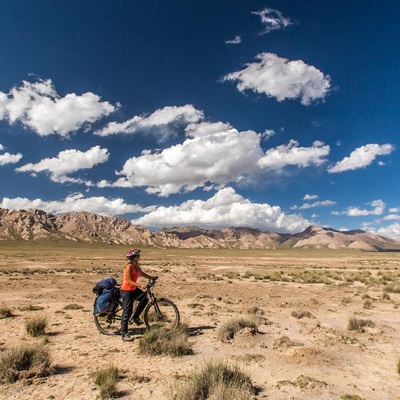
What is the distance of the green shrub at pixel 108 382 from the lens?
6.48 metres

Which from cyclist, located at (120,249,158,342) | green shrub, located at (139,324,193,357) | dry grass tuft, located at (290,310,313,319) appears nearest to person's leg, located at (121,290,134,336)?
cyclist, located at (120,249,158,342)

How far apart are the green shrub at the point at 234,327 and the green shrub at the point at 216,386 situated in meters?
3.58

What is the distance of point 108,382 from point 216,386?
2159 millimetres

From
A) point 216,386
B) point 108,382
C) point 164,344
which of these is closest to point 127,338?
point 164,344

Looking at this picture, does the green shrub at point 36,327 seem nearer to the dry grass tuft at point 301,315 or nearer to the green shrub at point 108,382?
the green shrub at point 108,382

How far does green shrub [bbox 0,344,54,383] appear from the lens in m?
7.18

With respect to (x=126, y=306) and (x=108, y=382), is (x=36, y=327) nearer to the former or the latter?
(x=126, y=306)

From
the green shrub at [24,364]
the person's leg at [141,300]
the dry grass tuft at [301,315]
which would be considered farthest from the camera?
the dry grass tuft at [301,315]

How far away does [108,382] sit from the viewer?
21.7 feet

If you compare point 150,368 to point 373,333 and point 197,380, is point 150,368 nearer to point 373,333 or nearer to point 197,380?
point 197,380

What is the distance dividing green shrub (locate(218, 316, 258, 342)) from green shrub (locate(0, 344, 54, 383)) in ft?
16.5

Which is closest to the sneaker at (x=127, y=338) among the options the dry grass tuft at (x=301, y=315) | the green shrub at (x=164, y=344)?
the green shrub at (x=164, y=344)

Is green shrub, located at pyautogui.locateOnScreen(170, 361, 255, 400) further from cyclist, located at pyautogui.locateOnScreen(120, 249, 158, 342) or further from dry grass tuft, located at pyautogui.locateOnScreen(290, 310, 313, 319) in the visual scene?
dry grass tuft, located at pyautogui.locateOnScreen(290, 310, 313, 319)

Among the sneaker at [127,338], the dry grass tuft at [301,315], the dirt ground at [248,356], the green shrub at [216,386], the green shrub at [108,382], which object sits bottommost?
the dry grass tuft at [301,315]
